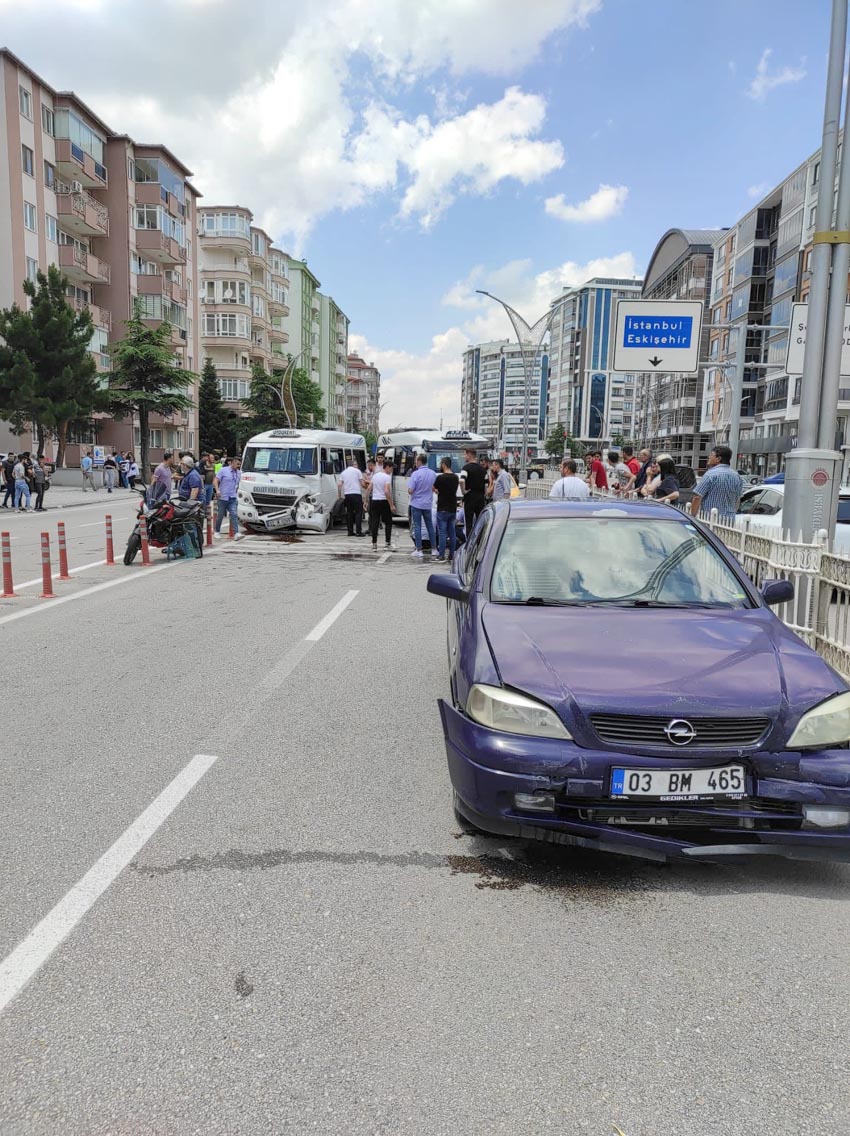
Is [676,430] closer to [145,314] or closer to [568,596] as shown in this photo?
[145,314]

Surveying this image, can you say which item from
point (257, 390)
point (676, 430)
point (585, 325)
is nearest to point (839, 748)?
point (257, 390)

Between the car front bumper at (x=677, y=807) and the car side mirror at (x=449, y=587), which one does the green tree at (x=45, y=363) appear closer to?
the car side mirror at (x=449, y=587)

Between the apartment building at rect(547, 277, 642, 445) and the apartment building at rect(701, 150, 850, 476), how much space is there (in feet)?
266

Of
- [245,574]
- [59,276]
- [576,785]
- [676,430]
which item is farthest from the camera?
[676,430]

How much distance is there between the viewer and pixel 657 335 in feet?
45.5

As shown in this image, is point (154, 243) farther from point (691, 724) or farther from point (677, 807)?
point (677, 807)

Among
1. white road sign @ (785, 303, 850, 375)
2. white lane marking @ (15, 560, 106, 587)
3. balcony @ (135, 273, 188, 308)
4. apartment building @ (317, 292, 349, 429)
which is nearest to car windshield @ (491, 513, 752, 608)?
white road sign @ (785, 303, 850, 375)

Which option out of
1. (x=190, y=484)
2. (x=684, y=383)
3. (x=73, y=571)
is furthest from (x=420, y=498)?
(x=684, y=383)

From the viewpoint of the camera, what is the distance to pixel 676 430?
99812mm

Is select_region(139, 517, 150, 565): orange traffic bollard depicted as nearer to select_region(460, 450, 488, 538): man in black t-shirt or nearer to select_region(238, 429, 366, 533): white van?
select_region(460, 450, 488, 538): man in black t-shirt

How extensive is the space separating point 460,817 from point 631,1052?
5.34 feet

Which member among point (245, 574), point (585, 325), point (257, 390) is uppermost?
point (585, 325)

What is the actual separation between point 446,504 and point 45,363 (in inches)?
1160

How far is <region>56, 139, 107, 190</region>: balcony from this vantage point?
47.2 m
